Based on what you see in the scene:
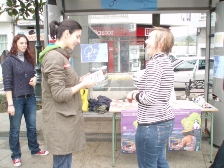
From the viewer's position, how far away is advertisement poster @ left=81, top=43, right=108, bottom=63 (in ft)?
18.6

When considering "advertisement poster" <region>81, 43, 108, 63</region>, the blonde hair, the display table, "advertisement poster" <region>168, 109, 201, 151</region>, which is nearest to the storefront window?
"advertisement poster" <region>81, 43, 108, 63</region>

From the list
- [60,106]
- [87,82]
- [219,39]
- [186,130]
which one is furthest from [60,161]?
[219,39]

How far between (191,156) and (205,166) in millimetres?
363

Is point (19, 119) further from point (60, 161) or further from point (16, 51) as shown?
point (60, 161)

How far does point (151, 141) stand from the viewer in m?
2.21

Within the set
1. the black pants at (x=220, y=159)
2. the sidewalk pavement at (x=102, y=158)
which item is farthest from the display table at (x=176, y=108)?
the black pants at (x=220, y=159)

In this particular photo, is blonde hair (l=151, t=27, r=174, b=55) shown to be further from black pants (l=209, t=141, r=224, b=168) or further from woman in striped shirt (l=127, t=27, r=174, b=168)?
black pants (l=209, t=141, r=224, b=168)

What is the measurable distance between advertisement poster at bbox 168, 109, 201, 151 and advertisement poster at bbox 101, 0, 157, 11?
2212 mm

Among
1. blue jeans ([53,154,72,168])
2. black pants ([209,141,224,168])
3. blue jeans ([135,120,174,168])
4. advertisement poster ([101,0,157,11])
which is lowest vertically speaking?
black pants ([209,141,224,168])

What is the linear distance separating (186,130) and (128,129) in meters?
0.79

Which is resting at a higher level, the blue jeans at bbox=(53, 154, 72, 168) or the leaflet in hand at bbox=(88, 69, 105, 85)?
the leaflet in hand at bbox=(88, 69, 105, 85)

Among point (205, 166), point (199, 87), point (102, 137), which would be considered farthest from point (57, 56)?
point (199, 87)

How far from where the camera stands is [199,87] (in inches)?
292

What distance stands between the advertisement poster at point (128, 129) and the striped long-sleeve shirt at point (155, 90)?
1.42 meters
